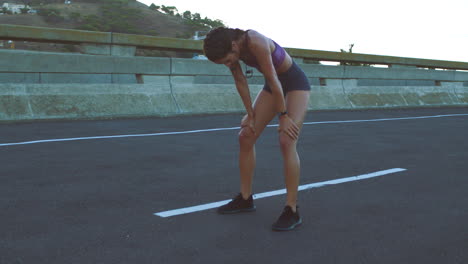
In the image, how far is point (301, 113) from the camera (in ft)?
15.0

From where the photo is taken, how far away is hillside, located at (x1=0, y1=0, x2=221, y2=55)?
99.6m

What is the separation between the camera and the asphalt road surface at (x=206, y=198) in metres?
3.82

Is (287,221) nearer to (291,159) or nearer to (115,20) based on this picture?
(291,159)

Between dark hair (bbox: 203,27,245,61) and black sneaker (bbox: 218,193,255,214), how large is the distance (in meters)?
1.29

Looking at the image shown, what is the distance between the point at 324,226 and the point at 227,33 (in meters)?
1.66

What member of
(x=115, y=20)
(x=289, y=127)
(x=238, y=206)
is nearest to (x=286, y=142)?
(x=289, y=127)

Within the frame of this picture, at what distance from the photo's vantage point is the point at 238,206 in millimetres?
4824

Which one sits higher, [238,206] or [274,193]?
[238,206]

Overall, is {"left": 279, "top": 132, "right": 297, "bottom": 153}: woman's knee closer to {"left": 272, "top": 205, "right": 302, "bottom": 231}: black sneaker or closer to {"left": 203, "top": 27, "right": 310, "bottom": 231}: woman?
{"left": 203, "top": 27, "right": 310, "bottom": 231}: woman

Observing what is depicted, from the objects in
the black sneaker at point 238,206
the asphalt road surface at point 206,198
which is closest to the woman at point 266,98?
the black sneaker at point 238,206

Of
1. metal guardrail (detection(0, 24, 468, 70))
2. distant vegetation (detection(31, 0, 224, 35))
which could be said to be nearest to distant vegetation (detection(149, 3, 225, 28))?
distant vegetation (detection(31, 0, 224, 35))

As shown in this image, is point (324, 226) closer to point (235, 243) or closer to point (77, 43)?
point (235, 243)

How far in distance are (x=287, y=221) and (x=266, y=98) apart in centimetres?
103

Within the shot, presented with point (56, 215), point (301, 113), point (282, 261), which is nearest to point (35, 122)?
point (56, 215)
